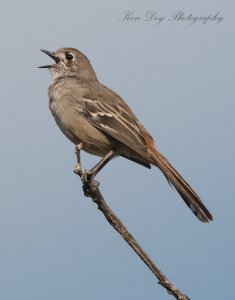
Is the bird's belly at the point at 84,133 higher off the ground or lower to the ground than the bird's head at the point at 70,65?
lower

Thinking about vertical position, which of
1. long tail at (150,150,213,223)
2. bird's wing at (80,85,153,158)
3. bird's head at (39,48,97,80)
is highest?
bird's head at (39,48,97,80)

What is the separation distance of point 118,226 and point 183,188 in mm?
1622

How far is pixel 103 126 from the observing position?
671cm

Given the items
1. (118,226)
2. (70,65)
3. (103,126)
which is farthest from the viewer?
(70,65)

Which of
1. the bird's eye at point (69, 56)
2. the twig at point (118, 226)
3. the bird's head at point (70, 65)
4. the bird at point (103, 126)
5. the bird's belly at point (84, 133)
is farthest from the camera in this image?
the bird's eye at point (69, 56)

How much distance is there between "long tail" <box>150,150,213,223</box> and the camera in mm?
5637

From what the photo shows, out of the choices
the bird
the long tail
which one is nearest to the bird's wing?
the bird

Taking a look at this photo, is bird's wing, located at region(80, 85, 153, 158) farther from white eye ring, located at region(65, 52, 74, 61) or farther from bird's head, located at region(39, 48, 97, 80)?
white eye ring, located at region(65, 52, 74, 61)

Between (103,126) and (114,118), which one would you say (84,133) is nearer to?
(103,126)

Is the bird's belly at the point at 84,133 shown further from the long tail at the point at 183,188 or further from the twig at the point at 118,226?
the twig at the point at 118,226

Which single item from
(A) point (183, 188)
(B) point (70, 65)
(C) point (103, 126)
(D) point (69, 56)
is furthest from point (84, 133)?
(D) point (69, 56)

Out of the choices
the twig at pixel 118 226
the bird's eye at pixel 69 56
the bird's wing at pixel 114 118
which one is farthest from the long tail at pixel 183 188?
the bird's eye at pixel 69 56

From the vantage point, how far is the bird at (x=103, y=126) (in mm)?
6555

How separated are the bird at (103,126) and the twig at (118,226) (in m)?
0.96
